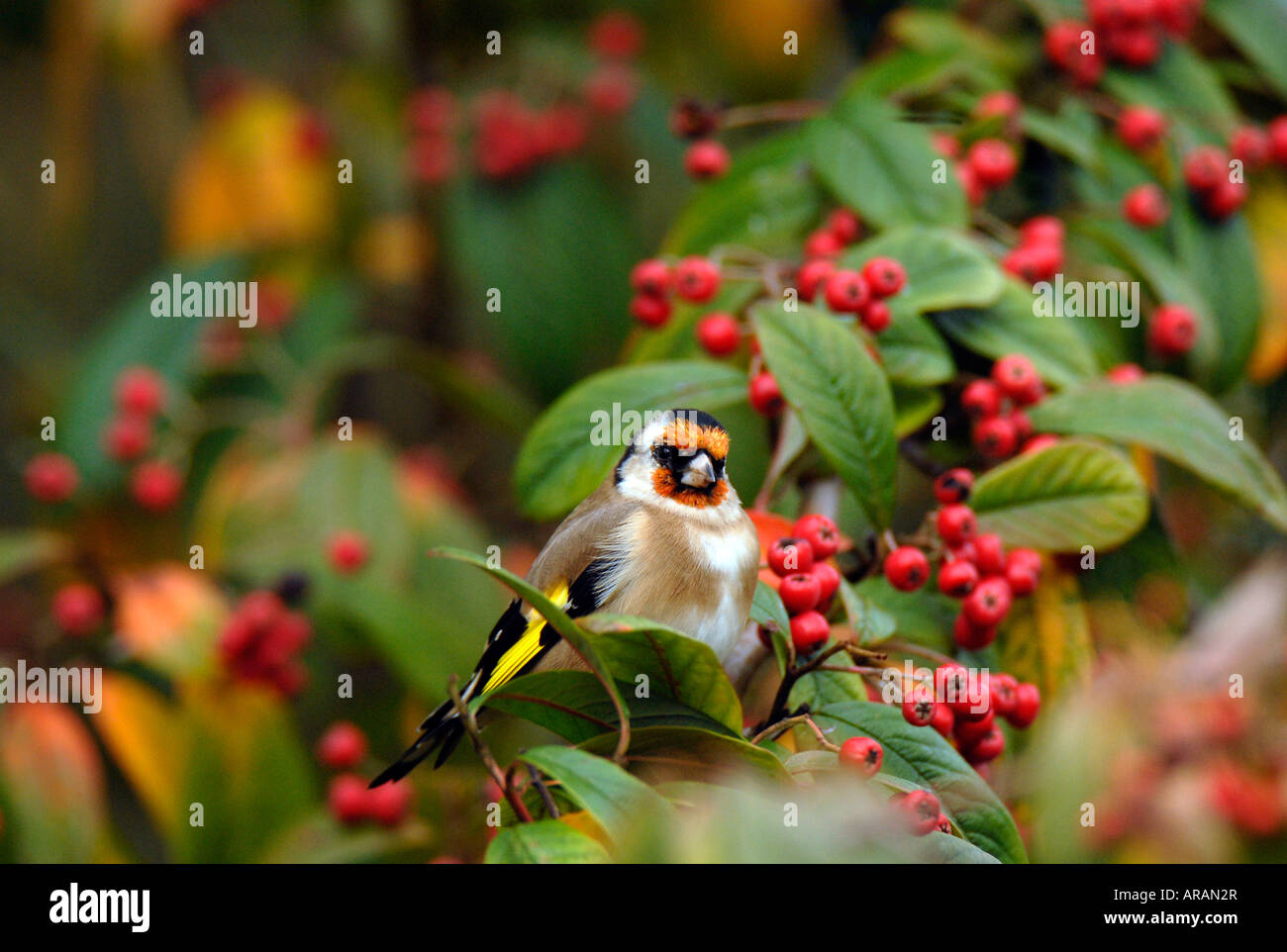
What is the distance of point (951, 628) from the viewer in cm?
132

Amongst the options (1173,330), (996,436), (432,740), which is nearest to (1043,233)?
(1173,330)

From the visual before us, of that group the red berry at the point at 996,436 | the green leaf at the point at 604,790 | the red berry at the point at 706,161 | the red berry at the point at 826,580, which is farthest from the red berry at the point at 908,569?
the red berry at the point at 706,161

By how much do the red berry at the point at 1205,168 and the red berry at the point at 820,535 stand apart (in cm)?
109

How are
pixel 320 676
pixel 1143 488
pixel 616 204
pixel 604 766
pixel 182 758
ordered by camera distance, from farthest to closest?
1. pixel 616 204
2. pixel 320 676
3. pixel 182 758
4. pixel 1143 488
5. pixel 604 766

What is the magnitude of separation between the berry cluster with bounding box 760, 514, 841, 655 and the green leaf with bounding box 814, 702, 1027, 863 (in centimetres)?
7

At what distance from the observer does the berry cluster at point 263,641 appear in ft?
7.09

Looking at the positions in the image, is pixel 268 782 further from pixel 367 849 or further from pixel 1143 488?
pixel 1143 488

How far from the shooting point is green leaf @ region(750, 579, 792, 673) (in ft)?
3.62

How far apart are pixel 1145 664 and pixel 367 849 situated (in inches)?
46.1

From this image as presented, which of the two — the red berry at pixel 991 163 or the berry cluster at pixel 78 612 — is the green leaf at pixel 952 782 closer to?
the red berry at pixel 991 163

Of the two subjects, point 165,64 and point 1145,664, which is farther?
point 165,64

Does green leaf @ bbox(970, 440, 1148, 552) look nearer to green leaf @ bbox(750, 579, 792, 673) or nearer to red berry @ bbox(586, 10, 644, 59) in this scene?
green leaf @ bbox(750, 579, 792, 673)

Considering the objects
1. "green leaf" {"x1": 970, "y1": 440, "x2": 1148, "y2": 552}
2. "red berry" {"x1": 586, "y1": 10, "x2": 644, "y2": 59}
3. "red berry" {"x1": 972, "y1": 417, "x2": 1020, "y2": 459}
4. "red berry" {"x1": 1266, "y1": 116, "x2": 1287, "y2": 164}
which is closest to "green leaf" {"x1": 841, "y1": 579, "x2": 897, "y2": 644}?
"green leaf" {"x1": 970, "y1": 440, "x2": 1148, "y2": 552}
